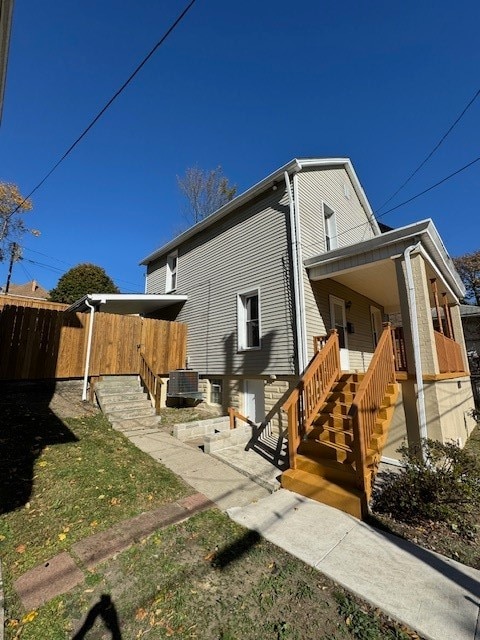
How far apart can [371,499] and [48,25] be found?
395 inches

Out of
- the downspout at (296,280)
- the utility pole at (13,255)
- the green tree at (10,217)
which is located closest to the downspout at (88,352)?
the downspout at (296,280)

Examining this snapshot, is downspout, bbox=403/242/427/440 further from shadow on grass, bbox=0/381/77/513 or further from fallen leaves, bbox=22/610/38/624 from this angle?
shadow on grass, bbox=0/381/77/513

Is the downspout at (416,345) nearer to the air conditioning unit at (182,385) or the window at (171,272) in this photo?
the air conditioning unit at (182,385)

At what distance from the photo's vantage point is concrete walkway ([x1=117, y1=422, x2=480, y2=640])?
8.05 feet

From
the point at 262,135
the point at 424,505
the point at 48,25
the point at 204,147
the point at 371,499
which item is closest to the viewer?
the point at 424,505

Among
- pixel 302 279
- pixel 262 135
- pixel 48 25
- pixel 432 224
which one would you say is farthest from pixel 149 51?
pixel 262 135

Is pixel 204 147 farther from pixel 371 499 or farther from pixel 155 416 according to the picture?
pixel 371 499

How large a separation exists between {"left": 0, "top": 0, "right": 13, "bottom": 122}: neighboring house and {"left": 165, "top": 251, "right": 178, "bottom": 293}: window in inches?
385

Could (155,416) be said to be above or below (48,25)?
below

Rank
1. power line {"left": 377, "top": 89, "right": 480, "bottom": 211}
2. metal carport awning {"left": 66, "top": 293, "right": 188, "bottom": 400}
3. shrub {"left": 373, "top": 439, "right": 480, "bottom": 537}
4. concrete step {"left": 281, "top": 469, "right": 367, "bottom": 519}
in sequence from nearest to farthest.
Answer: shrub {"left": 373, "top": 439, "right": 480, "bottom": 537} < concrete step {"left": 281, "top": 469, "right": 367, "bottom": 519} < power line {"left": 377, "top": 89, "right": 480, "bottom": 211} < metal carport awning {"left": 66, "top": 293, "right": 188, "bottom": 400}

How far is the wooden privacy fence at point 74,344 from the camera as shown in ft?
27.1

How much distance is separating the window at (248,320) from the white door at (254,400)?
1158mm

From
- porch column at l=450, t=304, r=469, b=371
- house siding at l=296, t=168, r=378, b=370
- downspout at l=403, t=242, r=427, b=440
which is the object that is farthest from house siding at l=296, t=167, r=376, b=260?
porch column at l=450, t=304, r=469, b=371

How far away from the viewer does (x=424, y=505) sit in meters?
3.90
